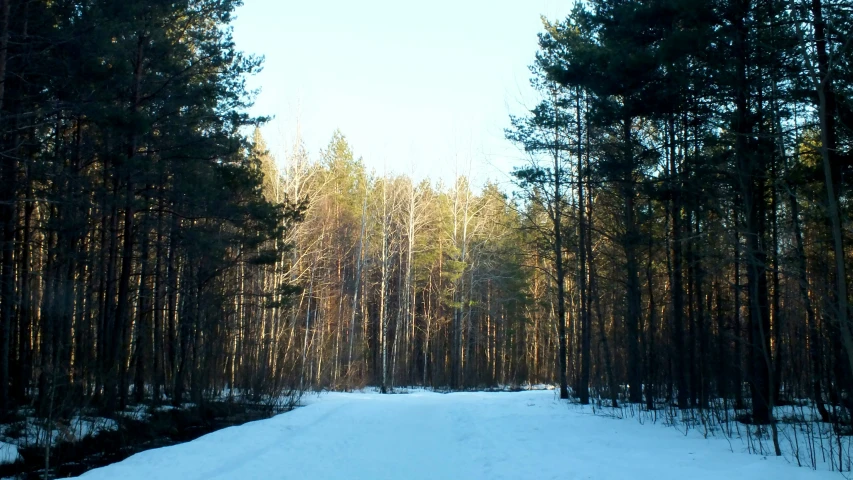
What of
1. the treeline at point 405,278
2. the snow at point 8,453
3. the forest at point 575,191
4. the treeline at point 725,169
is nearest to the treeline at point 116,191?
the forest at point 575,191

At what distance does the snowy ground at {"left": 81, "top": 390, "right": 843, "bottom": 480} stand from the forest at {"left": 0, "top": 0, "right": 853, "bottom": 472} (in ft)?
5.27

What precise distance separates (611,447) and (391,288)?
4141 centimetres

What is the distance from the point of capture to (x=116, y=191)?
17562 mm

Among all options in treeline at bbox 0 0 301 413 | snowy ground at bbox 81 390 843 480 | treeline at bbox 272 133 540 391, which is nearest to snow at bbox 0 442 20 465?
treeline at bbox 0 0 301 413

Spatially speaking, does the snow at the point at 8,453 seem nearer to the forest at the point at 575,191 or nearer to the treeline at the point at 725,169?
the forest at the point at 575,191

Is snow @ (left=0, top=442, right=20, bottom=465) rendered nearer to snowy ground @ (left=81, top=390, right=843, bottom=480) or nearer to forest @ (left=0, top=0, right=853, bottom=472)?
forest @ (left=0, top=0, right=853, bottom=472)

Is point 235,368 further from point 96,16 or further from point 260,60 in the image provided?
point 96,16

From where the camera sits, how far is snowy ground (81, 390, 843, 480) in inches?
367

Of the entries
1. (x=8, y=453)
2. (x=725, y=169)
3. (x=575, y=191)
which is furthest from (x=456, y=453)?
(x=575, y=191)

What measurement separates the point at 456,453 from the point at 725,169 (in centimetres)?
858

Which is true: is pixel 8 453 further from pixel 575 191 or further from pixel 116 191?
pixel 575 191

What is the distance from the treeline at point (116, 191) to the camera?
44.7 feet

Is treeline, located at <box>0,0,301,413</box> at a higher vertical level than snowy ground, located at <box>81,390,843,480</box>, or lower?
higher

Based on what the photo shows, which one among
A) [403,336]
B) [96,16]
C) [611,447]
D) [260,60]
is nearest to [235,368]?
[260,60]
